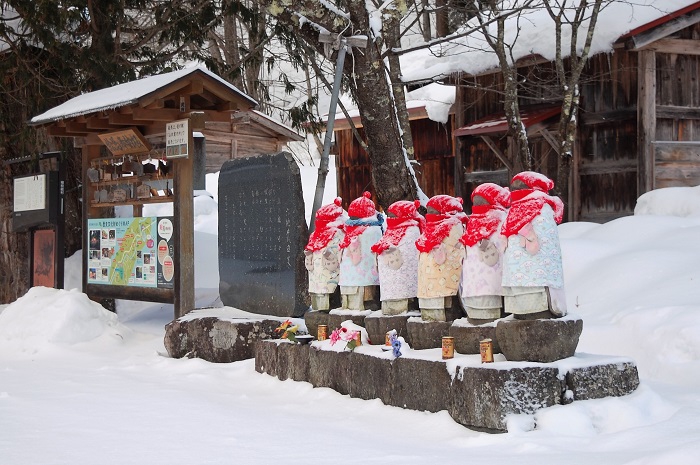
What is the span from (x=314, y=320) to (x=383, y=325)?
3.69 feet

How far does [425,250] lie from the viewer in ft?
20.1

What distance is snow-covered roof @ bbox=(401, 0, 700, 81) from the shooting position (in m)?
13.3

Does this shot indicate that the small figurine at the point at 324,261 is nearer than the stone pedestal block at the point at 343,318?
No

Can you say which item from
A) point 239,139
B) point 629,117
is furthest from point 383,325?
point 239,139

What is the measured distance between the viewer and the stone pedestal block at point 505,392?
4.98 metres

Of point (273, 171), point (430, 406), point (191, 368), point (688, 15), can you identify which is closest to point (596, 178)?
point (688, 15)

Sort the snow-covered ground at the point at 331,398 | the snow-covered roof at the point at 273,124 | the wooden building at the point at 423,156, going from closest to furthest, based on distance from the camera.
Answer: the snow-covered ground at the point at 331,398
the wooden building at the point at 423,156
the snow-covered roof at the point at 273,124

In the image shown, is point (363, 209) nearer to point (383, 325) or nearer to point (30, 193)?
point (383, 325)

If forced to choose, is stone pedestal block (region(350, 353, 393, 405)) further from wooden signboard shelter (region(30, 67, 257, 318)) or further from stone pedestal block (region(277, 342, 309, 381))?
wooden signboard shelter (region(30, 67, 257, 318))

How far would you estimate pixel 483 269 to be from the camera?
5.66m

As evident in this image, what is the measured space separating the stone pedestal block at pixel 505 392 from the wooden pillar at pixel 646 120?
29.9ft

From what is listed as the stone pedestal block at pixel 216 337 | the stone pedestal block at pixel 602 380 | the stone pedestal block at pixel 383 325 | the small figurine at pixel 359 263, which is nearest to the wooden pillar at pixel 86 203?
the stone pedestal block at pixel 216 337

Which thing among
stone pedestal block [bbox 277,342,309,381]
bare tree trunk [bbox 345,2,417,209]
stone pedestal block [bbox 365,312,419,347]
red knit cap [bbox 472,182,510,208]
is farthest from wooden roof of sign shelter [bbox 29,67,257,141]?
red knit cap [bbox 472,182,510,208]

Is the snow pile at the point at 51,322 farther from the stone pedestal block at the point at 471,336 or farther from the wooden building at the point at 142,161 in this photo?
the stone pedestal block at the point at 471,336
